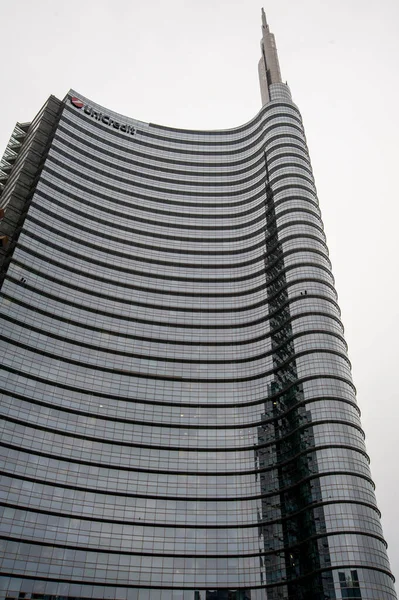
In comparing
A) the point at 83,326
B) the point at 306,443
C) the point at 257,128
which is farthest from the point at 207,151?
the point at 306,443

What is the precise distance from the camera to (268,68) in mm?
166625

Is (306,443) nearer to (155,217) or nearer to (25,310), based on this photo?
(25,310)

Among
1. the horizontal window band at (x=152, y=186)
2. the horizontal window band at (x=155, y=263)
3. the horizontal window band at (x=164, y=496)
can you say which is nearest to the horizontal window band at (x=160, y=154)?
the horizontal window band at (x=152, y=186)

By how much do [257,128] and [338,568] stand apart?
374 ft

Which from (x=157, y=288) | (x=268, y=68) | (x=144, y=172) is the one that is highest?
(x=268, y=68)

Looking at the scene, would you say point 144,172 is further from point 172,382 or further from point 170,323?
point 172,382

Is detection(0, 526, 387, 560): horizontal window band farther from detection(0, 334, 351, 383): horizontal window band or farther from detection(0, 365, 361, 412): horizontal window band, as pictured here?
detection(0, 334, 351, 383): horizontal window band

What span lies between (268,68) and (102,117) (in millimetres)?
54566

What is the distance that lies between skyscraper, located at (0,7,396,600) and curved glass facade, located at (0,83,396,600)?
34 cm

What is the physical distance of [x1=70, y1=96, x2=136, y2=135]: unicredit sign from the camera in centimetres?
14462

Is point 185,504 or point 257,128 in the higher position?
point 257,128

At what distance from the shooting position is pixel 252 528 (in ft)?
306

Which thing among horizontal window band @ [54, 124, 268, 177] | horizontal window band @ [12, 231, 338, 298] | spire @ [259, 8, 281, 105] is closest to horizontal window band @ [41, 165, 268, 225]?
horizontal window band @ [54, 124, 268, 177]

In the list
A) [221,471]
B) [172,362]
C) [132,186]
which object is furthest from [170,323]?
[132,186]
